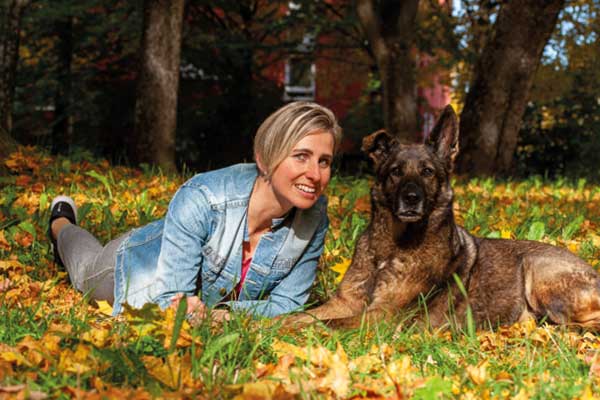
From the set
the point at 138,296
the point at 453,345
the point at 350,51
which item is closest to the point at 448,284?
the point at 453,345

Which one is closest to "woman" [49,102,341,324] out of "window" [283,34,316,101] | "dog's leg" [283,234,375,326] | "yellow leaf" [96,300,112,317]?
"yellow leaf" [96,300,112,317]

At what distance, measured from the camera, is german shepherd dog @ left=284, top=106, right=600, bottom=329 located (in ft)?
13.6

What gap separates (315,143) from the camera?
3943mm

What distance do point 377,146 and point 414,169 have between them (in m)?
0.33

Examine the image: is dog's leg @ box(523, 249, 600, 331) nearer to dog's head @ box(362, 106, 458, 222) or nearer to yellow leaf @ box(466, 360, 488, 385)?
dog's head @ box(362, 106, 458, 222)

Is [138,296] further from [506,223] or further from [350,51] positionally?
[350,51]

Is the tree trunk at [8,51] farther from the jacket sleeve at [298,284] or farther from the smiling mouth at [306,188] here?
the smiling mouth at [306,188]

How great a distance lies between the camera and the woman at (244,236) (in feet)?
12.9

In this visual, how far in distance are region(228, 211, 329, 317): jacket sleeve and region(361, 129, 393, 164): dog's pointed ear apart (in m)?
0.50

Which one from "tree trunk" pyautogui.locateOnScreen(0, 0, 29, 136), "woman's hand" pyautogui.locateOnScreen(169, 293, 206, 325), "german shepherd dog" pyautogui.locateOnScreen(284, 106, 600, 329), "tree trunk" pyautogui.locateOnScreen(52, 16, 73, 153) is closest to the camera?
"woman's hand" pyautogui.locateOnScreen(169, 293, 206, 325)

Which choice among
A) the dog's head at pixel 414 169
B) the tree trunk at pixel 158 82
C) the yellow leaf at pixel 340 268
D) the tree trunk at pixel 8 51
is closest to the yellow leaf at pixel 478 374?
the dog's head at pixel 414 169

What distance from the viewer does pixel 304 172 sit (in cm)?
393

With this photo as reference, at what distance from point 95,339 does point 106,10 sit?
619 inches

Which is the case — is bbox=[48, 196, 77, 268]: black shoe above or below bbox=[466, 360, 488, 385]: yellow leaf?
above
